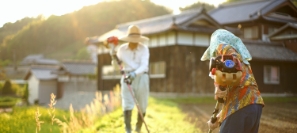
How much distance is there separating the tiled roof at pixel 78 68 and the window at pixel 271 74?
2050cm

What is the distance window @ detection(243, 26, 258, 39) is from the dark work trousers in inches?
572

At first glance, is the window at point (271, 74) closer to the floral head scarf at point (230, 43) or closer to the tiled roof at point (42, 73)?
the floral head scarf at point (230, 43)

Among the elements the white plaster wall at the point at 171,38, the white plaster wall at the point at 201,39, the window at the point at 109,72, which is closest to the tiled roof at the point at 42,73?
the window at the point at 109,72

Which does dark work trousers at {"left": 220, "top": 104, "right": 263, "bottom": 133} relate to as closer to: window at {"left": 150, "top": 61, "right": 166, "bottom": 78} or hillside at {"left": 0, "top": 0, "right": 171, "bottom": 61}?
window at {"left": 150, "top": 61, "right": 166, "bottom": 78}

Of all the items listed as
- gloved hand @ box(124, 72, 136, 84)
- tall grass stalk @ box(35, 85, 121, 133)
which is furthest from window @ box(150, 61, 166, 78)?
gloved hand @ box(124, 72, 136, 84)

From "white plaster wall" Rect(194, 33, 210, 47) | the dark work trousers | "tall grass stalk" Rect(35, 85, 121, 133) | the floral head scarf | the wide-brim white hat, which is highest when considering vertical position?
"white plaster wall" Rect(194, 33, 210, 47)

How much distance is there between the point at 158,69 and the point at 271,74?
19.7ft

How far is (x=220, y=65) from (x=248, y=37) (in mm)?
15815

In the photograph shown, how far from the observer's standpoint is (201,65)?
17938 millimetres

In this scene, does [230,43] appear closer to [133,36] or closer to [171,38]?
[133,36]

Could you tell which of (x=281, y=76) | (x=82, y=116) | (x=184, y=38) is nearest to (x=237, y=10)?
(x=184, y=38)

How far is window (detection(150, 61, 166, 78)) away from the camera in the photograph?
18562 millimetres

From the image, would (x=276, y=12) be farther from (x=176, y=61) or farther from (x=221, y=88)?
(x=221, y=88)

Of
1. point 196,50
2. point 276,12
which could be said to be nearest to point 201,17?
point 196,50
